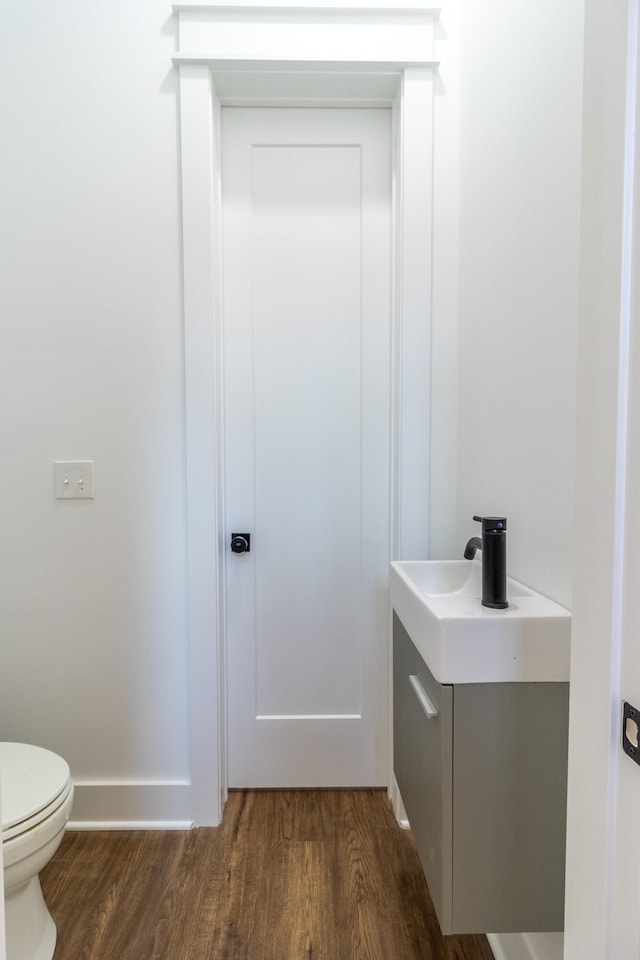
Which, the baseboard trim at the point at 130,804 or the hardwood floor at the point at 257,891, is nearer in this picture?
the hardwood floor at the point at 257,891

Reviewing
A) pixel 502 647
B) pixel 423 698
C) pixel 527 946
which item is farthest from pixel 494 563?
pixel 527 946

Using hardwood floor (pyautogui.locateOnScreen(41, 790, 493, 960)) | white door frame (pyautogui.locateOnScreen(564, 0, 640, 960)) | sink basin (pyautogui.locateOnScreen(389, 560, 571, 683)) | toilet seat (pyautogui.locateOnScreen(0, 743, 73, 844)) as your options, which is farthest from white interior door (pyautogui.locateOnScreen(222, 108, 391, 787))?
white door frame (pyautogui.locateOnScreen(564, 0, 640, 960))

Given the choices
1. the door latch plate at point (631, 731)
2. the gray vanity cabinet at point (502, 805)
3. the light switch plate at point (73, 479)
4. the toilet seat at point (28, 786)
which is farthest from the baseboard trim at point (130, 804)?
the door latch plate at point (631, 731)

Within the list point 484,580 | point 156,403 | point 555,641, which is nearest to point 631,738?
point 555,641

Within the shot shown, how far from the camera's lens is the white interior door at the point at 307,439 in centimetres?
188

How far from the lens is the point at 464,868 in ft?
3.45

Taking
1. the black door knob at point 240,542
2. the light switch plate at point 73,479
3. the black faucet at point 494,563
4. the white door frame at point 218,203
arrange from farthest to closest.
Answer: the black door knob at point 240,542
the light switch plate at point 73,479
the white door frame at point 218,203
the black faucet at point 494,563

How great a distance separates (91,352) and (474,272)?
3.97 feet

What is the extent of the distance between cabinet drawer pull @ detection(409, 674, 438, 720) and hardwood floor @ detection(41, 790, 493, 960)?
676mm

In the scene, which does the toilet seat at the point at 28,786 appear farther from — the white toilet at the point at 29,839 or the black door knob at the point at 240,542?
the black door knob at the point at 240,542

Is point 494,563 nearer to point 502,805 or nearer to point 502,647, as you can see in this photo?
point 502,647

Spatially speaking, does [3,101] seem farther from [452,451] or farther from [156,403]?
[452,451]

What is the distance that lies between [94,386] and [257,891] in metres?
1.56

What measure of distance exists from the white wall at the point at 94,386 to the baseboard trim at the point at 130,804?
36 mm
